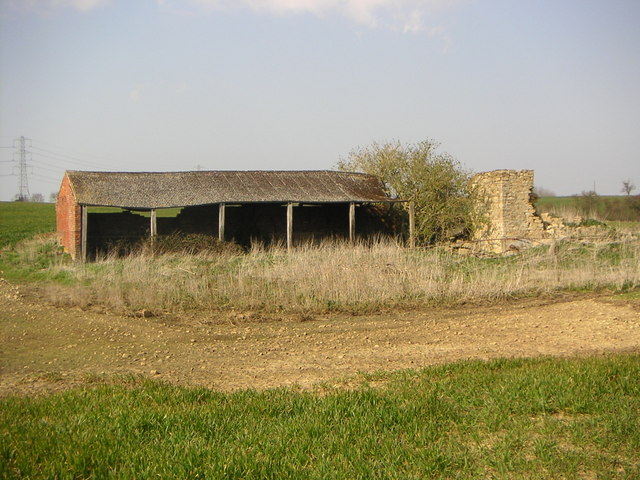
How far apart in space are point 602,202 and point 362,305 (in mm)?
41487

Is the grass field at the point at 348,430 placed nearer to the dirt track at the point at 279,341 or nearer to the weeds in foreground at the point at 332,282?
the dirt track at the point at 279,341

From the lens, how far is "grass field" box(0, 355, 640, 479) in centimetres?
438

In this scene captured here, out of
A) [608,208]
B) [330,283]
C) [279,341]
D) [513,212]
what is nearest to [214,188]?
[513,212]

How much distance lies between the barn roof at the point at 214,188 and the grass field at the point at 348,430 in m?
17.0

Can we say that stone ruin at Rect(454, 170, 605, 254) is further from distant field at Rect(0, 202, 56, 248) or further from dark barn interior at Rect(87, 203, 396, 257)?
distant field at Rect(0, 202, 56, 248)

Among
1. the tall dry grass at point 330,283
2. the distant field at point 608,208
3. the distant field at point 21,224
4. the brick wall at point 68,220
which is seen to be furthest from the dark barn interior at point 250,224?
the distant field at point 608,208

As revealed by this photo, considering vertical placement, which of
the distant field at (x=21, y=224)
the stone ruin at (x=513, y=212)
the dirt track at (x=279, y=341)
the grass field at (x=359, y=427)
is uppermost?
the stone ruin at (x=513, y=212)

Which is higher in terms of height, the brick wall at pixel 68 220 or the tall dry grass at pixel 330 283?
the brick wall at pixel 68 220

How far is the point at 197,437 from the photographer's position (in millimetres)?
4906

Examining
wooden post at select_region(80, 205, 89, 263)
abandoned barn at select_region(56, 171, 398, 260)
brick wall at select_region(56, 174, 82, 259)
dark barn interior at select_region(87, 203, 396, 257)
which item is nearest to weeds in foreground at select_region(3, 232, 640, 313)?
wooden post at select_region(80, 205, 89, 263)

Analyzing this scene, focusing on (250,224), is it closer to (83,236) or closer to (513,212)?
(83,236)

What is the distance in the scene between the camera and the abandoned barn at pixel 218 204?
2258 cm

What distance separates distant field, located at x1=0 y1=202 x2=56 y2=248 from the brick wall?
14.8 ft

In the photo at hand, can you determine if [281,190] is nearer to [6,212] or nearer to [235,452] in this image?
[235,452]
